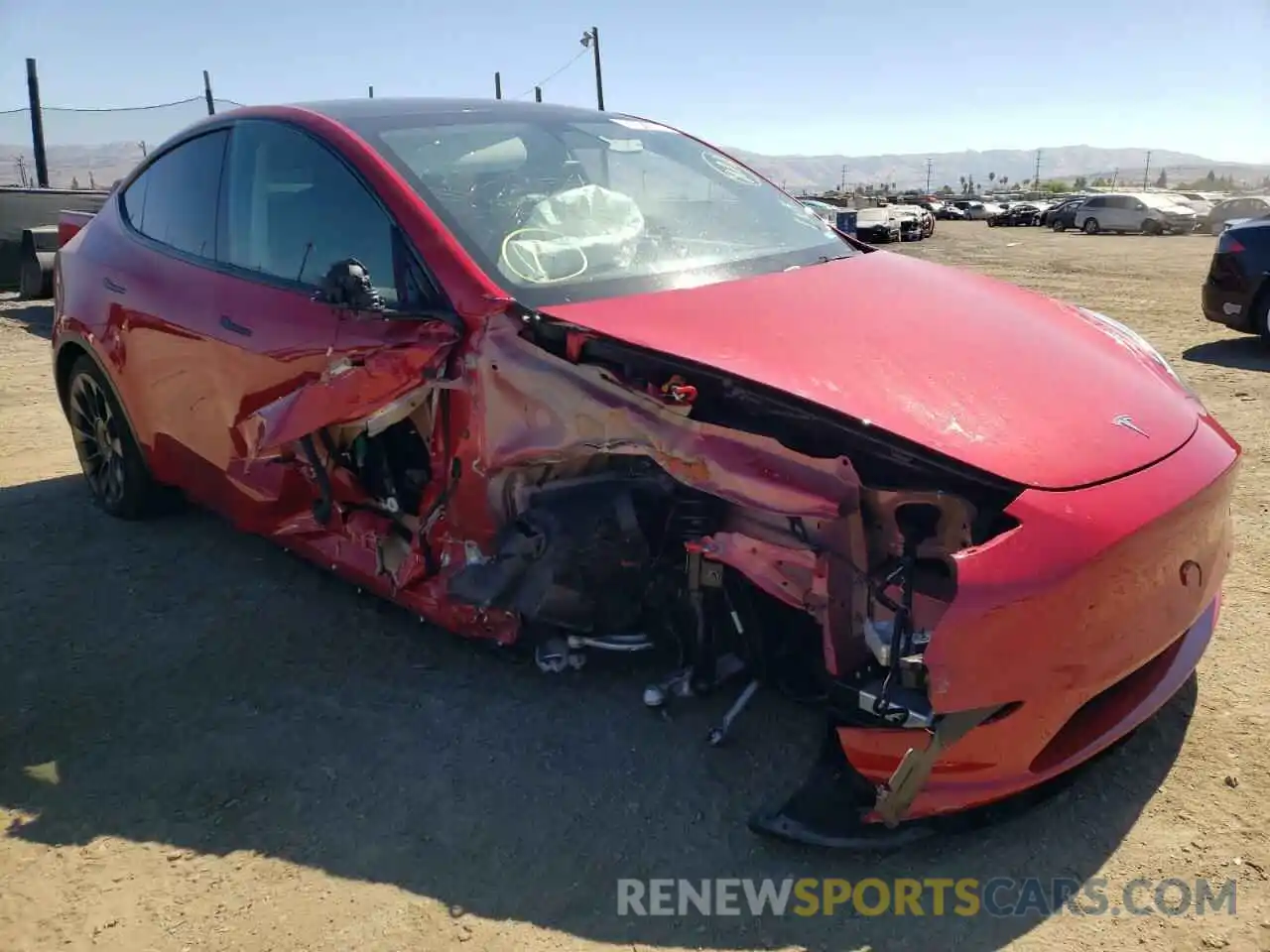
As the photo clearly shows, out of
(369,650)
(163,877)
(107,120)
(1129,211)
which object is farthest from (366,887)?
(1129,211)

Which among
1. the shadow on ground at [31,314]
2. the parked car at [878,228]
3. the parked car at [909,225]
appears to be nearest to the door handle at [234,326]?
the shadow on ground at [31,314]

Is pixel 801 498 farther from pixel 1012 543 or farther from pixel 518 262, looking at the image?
pixel 518 262

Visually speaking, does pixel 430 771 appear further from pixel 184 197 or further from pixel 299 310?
pixel 184 197

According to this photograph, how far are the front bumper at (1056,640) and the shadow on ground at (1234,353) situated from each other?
6.02 meters

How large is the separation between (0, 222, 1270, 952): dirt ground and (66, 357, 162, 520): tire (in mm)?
636

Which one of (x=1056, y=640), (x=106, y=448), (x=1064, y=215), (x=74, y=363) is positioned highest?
(x=1064, y=215)

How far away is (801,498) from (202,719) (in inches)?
75.1

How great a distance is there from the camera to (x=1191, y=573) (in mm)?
2227

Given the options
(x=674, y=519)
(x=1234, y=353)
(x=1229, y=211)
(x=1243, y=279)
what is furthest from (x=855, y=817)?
(x=1229, y=211)

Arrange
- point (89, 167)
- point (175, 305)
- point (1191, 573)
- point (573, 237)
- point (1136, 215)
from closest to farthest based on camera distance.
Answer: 1. point (1191, 573)
2. point (573, 237)
3. point (175, 305)
4. point (1136, 215)
5. point (89, 167)

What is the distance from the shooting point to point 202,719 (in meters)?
2.85

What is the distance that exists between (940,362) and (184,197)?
9.71 ft

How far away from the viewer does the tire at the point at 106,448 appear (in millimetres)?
4109

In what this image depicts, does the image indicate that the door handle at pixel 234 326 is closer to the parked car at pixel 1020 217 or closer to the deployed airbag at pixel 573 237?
the deployed airbag at pixel 573 237
